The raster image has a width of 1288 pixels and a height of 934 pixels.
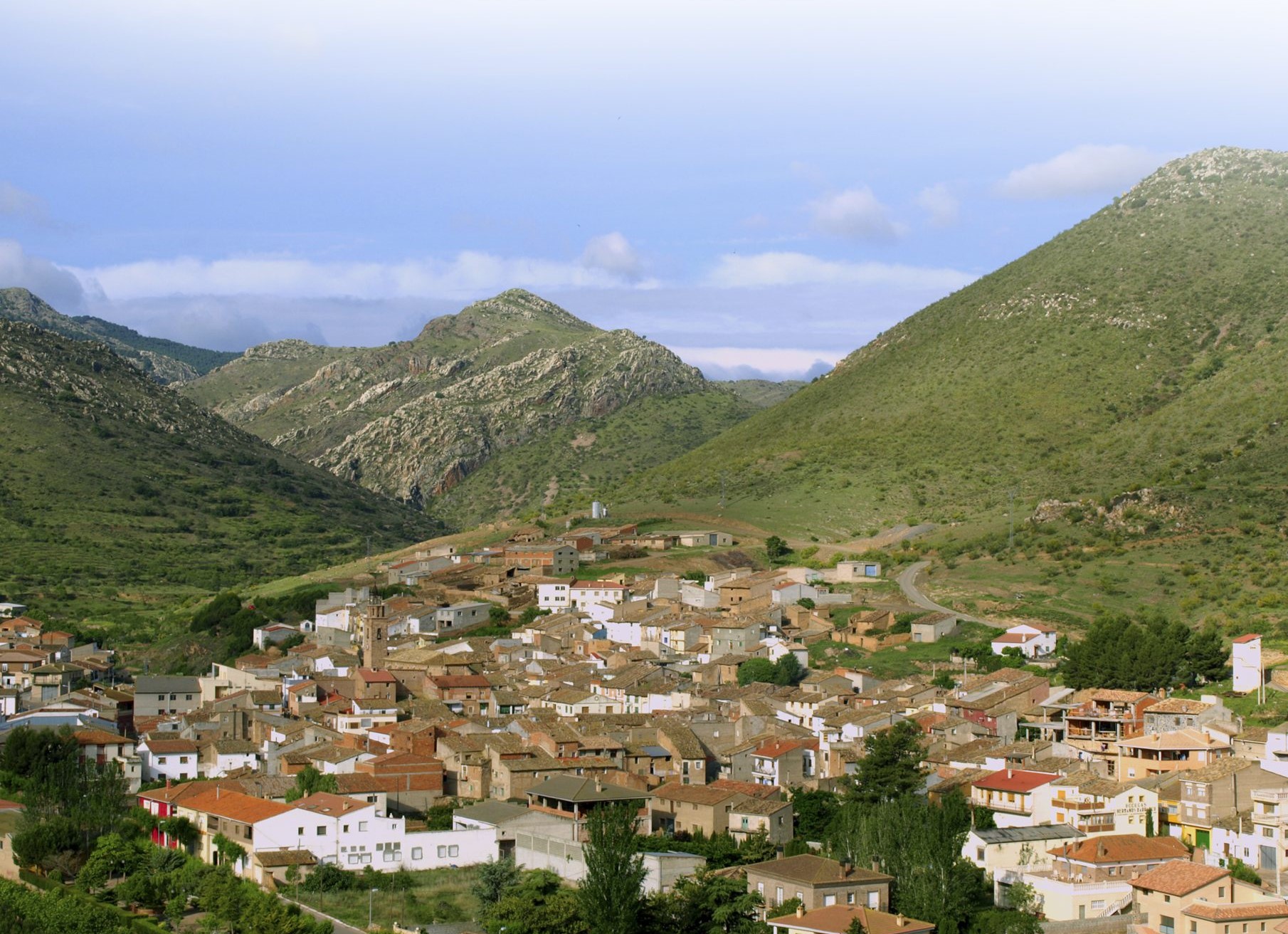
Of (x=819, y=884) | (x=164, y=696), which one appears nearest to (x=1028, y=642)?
(x=819, y=884)

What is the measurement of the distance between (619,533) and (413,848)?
53.2 meters

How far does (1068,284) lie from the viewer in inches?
4660

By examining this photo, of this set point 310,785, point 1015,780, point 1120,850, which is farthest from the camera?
point 310,785

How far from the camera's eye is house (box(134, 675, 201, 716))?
60.2 metres

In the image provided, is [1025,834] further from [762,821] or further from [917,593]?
[917,593]

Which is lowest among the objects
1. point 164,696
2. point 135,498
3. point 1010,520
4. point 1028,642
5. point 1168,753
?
point 1168,753

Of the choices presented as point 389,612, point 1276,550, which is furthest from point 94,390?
point 1276,550

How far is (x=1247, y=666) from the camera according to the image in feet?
175

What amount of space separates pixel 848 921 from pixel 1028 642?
2908 cm

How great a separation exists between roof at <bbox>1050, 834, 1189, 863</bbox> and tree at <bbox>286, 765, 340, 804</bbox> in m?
17.6

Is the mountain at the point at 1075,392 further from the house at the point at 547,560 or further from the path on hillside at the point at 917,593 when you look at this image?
the house at the point at 547,560

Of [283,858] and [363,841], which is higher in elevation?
[363,841]

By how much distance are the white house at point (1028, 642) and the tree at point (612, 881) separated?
27.5m

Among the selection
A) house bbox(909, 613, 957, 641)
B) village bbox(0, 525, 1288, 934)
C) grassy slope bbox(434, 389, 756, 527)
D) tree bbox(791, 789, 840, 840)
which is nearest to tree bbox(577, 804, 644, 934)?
village bbox(0, 525, 1288, 934)
